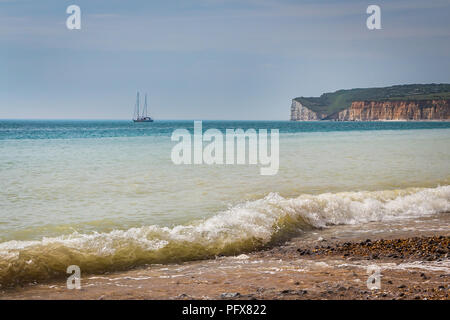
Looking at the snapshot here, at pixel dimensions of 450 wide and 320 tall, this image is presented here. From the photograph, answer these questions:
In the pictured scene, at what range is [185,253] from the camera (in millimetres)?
9102

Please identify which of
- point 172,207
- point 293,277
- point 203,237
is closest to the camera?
point 293,277

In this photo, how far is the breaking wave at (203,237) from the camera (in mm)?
7906

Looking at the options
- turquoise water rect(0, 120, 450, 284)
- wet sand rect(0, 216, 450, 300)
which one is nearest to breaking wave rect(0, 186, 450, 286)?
turquoise water rect(0, 120, 450, 284)

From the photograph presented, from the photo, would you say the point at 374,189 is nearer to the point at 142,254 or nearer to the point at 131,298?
the point at 142,254

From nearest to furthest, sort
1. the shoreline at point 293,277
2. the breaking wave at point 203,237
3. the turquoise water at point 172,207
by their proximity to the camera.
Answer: the shoreline at point 293,277 → the breaking wave at point 203,237 → the turquoise water at point 172,207

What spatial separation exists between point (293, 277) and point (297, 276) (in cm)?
10

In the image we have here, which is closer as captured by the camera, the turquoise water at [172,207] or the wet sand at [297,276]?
the wet sand at [297,276]

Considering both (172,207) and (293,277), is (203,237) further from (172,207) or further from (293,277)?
(172,207)

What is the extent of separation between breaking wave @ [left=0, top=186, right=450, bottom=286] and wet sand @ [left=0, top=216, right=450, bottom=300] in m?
0.42

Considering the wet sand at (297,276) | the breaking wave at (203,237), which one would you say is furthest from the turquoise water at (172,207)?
the wet sand at (297,276)

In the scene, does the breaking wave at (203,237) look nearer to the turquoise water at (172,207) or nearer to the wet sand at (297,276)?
the turquoise water at (172,207)

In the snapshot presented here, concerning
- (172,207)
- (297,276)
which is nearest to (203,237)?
(297,276)

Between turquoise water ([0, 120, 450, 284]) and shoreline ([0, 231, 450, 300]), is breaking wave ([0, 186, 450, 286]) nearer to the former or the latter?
turquoise water ([0, 120, 450, 284])

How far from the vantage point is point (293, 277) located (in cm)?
699
